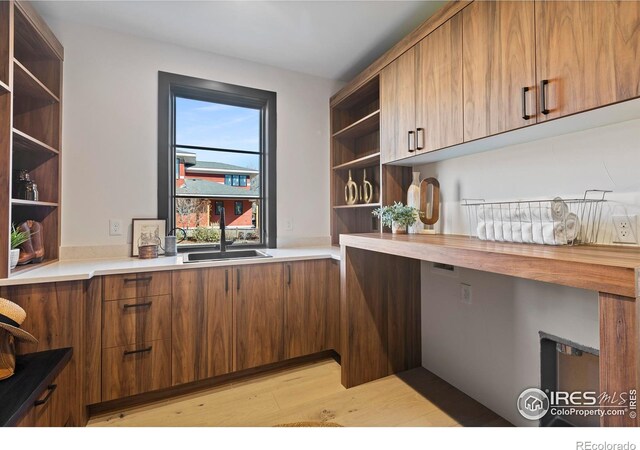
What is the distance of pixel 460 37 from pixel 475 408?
2.12 meters

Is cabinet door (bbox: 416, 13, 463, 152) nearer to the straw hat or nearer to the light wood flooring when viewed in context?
the light wood flooring

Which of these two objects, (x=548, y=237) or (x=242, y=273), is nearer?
(x=548, y=237)

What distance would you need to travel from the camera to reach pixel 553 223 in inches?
47.6

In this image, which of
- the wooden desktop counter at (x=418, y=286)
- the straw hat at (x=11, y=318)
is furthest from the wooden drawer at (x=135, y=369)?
the wooden desktop counter at (x=418, y=286)

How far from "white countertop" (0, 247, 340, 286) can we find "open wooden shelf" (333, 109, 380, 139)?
3.80ft

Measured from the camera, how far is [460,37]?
1587mm

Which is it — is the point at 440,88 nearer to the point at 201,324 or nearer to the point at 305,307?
the point at 305,307

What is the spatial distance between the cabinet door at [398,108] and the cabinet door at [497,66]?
1.35 ft

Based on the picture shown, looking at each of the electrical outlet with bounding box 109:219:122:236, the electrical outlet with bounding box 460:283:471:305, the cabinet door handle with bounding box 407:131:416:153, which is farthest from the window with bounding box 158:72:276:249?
the electrical outlet with bounding box 460:283:471:305

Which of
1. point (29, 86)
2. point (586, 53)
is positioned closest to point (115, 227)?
point (29, 86)

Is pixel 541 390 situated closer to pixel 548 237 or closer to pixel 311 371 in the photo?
pixel 548 237

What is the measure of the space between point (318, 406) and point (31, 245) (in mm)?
2068

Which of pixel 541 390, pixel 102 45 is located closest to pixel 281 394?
pixel 541 390

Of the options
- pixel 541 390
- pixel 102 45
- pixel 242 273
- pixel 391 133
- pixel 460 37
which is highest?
pixel 102 45
